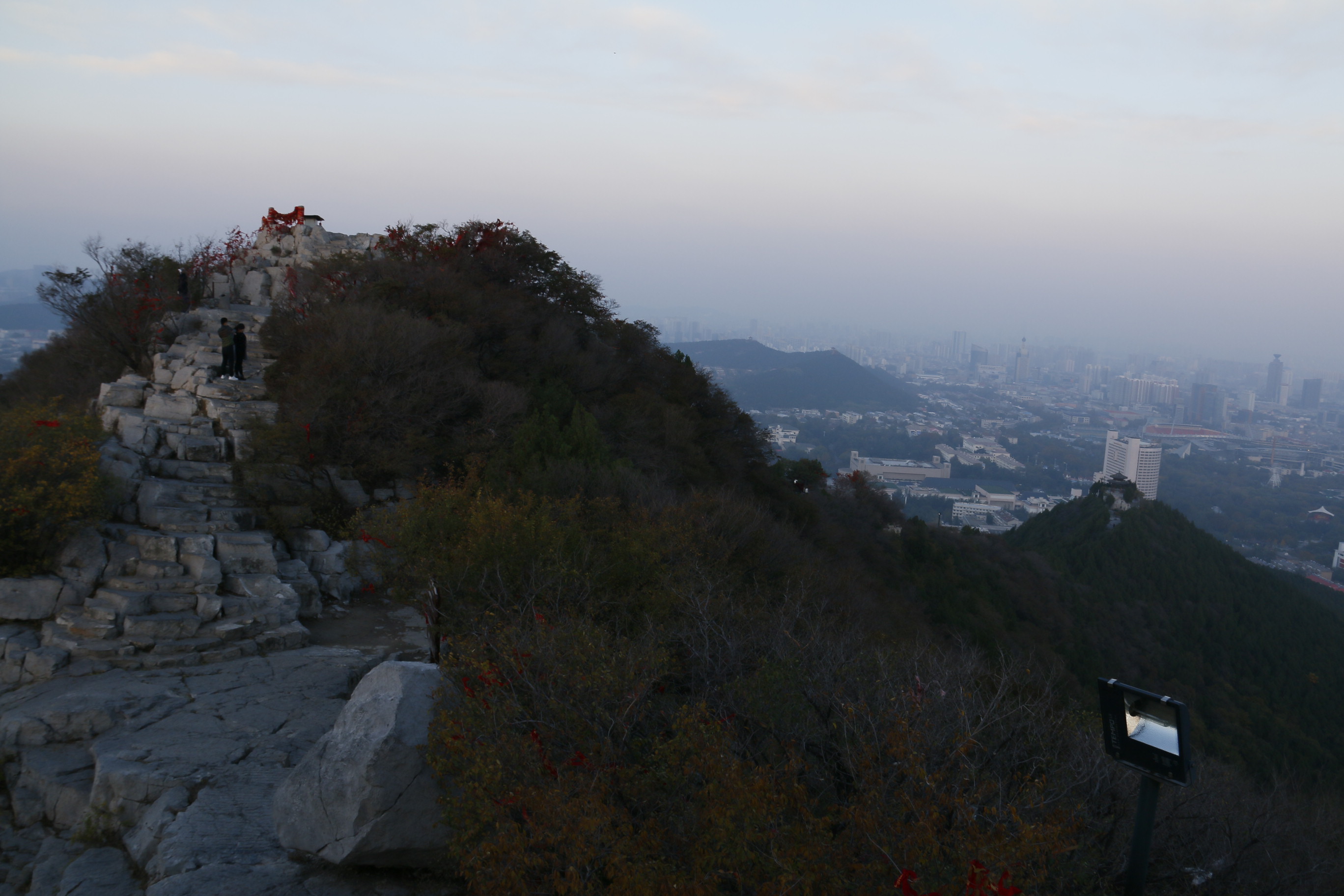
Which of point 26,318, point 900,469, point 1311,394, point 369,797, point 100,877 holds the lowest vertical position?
point 900,469

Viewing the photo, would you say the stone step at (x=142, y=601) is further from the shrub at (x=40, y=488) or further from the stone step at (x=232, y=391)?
the stone step at (x=232, y=391)

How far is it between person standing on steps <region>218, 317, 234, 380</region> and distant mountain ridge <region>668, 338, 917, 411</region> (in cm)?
6908

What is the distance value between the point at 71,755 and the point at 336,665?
2.33 meters

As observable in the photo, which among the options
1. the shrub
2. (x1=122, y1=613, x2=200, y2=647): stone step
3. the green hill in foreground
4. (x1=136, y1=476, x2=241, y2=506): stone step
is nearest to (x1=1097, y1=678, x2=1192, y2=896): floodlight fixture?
(x1=122, y1=613, x2=200, y2=647): stone step

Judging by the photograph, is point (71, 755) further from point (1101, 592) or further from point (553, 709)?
point (1101, 592)

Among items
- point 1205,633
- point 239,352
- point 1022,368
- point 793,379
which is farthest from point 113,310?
point 1022,368

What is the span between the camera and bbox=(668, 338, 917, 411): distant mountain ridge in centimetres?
8950

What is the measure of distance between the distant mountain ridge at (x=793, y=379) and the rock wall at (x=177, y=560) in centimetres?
6988

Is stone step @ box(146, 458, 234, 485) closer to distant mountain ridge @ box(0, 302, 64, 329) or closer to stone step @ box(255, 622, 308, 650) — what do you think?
stone step @ box(255, 622, 308, 650)

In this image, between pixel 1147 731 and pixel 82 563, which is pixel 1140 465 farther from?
pixel 82 563

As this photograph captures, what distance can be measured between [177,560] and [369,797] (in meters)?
6.30

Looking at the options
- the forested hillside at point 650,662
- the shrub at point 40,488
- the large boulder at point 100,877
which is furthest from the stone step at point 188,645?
the large boulder at point 100,877

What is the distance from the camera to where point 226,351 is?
13.3 meters

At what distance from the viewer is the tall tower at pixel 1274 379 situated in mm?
149500
